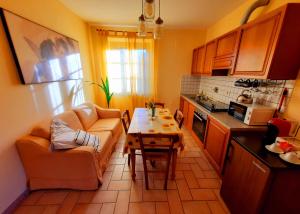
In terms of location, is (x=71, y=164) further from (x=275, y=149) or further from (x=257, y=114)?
(x=257, y=114)

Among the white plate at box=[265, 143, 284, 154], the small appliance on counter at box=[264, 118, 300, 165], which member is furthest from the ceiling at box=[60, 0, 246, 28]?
the white plate at box=[265, 143, 284, 154]

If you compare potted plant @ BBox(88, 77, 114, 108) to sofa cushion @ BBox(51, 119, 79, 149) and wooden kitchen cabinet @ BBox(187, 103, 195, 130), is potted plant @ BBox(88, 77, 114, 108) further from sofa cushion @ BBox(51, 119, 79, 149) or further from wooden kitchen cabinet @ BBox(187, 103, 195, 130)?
wooden kitchen cabinet @ BBox(187, 103, 195, 130)

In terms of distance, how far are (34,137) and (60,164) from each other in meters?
0.44

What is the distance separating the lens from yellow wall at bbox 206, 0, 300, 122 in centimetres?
141

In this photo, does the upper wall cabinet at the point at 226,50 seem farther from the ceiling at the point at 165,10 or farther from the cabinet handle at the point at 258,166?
the cabinet handle at the point at 258,166

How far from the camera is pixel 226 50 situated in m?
2.16

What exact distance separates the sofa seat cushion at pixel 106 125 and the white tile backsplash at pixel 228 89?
223 centimetres

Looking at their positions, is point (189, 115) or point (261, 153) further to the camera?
point (189, 115)

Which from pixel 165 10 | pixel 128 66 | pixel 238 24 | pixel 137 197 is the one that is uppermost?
pixel 165 10

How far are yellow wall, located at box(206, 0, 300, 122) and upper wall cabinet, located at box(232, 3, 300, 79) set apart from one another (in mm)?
230

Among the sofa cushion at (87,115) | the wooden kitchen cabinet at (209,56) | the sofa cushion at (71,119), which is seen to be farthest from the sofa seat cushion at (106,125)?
the wooden kitchen cabinet at (209,56)

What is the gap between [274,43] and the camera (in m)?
1.33

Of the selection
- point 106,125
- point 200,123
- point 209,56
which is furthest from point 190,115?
point 106,125

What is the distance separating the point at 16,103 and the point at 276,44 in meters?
2.83
